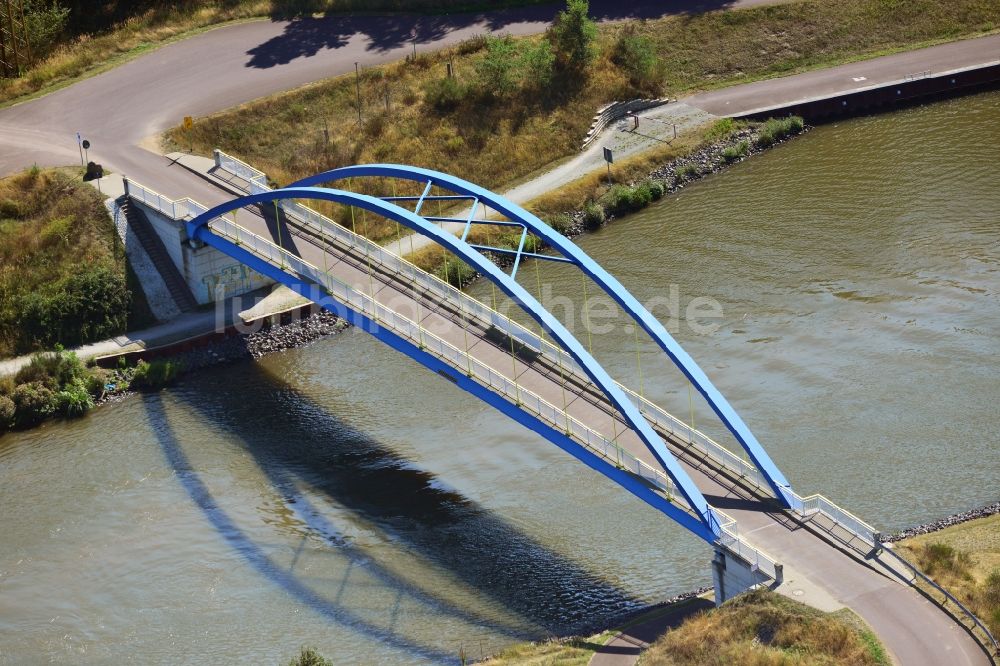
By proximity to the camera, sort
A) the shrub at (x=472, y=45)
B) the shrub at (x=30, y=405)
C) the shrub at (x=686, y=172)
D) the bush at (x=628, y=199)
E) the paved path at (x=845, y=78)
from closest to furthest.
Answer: the shrub at (x=30, y=405)
the bush at (x=628, y=199)
the shrub at (x=686, y=172)
the paved path at (x=845, y=78)
the shrub at (x=472, y=45)

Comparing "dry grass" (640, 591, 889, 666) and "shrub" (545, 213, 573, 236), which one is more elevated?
"shrub" (545, 213, 573, 236)

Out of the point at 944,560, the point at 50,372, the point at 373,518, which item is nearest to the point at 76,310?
the point at 50,372

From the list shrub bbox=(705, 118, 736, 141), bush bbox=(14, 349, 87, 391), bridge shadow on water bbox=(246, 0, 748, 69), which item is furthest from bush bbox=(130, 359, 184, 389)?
shrub bbox=(705, 118, 736, 141)

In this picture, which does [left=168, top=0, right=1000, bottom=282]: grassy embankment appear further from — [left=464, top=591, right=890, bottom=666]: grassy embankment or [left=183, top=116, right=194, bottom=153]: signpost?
[left=464, top=591, right=890, bottom=666]: grassy embankment

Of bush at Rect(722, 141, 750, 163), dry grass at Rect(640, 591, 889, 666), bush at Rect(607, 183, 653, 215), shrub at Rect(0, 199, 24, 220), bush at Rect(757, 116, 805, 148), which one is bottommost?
dry grass at Rect(640, 591, 889, 666)

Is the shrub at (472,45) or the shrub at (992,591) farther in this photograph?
the shrub at (472,45)

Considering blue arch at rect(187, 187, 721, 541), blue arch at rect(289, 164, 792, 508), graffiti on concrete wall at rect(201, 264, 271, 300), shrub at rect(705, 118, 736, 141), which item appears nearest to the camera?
blue arch at rect(187, 187, 721, 541)

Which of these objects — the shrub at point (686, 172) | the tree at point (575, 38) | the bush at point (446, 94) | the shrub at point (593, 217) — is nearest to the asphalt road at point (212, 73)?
the tree at point (575, 38)

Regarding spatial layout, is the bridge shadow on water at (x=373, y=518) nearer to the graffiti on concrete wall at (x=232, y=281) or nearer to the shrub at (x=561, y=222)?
the graffiti on concrete wall at (x=232, y=281)

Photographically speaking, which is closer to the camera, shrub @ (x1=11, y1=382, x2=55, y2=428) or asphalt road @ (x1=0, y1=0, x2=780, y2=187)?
shrub @ (x1=11, y1=382, x2=55, y2=428)
